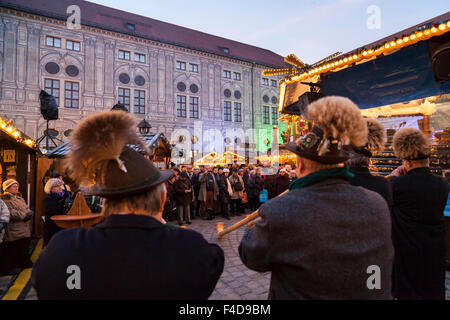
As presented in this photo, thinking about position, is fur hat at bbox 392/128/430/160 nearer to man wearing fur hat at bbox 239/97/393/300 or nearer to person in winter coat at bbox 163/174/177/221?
man wearing fur hat at bbox 239/97/393/300

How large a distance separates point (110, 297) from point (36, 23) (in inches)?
1163

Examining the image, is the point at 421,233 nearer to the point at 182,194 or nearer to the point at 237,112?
the point at 182,194

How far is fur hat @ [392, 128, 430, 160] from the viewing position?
248 cm

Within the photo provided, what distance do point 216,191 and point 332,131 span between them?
8466mm

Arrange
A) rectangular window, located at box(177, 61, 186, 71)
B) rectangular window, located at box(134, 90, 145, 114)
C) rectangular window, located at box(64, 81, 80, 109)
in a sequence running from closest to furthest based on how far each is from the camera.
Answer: rectangular window, located at box(64, 81, 80, 109) < rectangular window, located at box(134, 90, 145, 114) < rectangular window, located at box(177, 61, 186, 71)

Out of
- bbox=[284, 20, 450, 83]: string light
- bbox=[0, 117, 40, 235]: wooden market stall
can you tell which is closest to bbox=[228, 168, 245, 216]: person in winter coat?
bbox=[284, 20, 450, 83]: string light

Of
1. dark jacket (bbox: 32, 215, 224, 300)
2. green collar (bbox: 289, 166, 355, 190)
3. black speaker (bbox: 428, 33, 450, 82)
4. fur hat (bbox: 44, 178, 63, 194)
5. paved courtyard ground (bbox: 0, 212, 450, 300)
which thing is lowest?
paved courtyard ground (bbox: 0, 212, 450, 300)

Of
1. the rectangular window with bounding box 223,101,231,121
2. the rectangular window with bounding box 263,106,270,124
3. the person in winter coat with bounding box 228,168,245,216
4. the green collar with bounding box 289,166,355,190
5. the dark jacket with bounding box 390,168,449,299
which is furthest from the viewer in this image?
the rectangular window with bounding box 263,106,270,124

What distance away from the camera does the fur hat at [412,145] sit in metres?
2.48

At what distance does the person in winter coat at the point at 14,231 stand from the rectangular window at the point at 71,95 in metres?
21.9

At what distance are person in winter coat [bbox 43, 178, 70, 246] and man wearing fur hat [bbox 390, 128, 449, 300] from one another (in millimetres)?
5068

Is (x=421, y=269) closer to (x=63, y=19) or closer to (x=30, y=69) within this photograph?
(x=30, y=69)

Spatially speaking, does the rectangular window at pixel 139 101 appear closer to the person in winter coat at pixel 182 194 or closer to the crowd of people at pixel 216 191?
the crowd of people at pixel 216 191

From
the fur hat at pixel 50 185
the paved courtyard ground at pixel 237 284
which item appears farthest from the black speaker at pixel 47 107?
the paved courtyard ground at pixel 237 284
